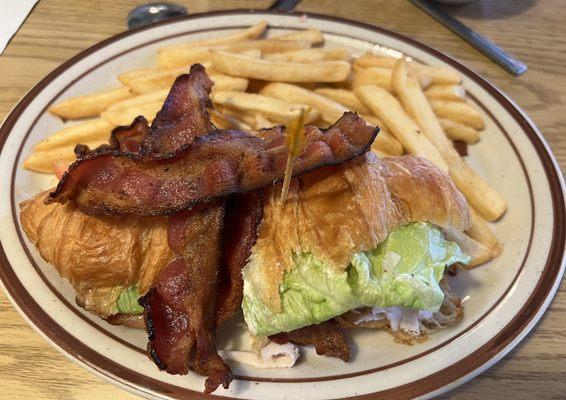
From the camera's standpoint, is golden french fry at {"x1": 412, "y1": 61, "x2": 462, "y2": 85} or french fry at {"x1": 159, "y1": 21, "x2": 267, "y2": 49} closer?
golden french fry at {"x1": 412, "y1": 61, "x2": 462, "y2": 85}

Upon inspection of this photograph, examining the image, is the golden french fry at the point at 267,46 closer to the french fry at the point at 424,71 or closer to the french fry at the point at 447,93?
the french fry at the point at 424,71

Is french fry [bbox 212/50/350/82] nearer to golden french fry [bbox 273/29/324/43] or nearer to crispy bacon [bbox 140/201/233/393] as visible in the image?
golden french fry [bbox 273/29/324/43]

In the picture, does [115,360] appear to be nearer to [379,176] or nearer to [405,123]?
[379,176]

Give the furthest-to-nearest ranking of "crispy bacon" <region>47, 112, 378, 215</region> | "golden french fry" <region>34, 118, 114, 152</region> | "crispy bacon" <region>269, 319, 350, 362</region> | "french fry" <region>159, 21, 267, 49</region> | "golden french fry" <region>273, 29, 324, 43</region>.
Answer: "golden french fry" <region>273, 29, 324, 43</region>
"french fry" <region>159, 21, 267, 49</region>
"golden french fry" <region>34, 118, 114, 152</region>
"crispy bacon" <region>269, 319, 350, 362</region>
"crispy bacon" <region>47, 112, 378, 215</region>

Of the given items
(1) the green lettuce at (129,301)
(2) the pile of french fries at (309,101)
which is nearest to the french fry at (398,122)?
(2) the pile of french fries at (309,101)

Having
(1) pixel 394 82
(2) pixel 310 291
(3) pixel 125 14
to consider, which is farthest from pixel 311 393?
(3) pixel 125 14

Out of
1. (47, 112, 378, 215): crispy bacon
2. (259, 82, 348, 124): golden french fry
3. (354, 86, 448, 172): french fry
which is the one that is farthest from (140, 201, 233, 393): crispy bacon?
(354, 86, 448, 172): french fry
